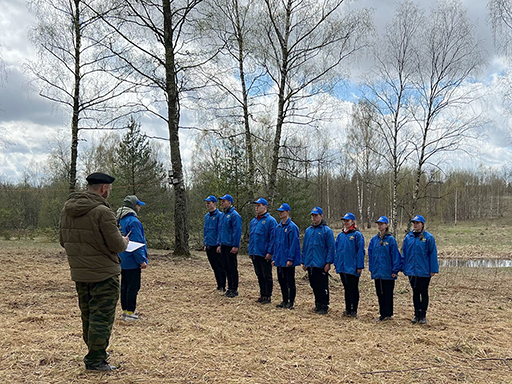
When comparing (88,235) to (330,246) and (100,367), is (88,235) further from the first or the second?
(330,246)

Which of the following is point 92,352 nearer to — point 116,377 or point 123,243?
point 116,377

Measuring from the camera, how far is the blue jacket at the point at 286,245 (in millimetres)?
7422

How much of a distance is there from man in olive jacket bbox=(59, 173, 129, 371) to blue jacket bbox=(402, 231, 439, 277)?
4.82 m

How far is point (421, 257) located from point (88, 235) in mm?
5196

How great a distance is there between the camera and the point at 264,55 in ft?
47.3

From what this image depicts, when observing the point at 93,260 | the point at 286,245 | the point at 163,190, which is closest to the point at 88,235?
the point at 93,260

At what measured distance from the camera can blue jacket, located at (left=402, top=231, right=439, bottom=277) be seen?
6.68 m

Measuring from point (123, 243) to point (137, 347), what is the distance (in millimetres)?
1433

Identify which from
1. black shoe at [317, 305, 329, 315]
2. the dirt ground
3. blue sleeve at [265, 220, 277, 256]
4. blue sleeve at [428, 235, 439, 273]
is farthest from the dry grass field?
blue sleeve at [265, 220, 277, 256]

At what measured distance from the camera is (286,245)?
753cm

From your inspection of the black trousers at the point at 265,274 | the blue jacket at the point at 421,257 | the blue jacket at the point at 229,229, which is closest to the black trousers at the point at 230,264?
the blue jacket at the point at 229,229

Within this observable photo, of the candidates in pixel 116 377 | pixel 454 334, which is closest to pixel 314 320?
pixel 454 334

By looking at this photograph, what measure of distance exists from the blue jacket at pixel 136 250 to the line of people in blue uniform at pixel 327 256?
2335mm

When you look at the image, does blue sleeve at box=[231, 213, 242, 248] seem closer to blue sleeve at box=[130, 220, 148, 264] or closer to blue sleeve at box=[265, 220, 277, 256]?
blue sleeve at box=[265, 220, 277, 256]
